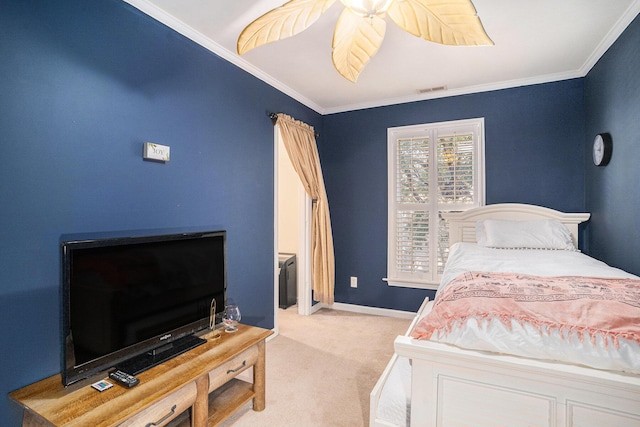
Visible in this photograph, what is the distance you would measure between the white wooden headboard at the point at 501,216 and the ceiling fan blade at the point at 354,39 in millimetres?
2216

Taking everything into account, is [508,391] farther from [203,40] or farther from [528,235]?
[203,40]

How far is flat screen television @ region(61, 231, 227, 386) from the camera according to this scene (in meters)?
1.45

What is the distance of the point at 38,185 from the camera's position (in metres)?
1.53

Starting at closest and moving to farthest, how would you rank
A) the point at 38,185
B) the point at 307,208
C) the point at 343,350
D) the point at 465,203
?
the point at 38,185 → the point at 343,350 → the point at 465,203 → the point at 307,208

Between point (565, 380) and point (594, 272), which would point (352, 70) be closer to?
point (565, 380)

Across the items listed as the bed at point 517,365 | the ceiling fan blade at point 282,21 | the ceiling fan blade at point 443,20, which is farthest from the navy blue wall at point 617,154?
the ceiling fan blade at point 282,21

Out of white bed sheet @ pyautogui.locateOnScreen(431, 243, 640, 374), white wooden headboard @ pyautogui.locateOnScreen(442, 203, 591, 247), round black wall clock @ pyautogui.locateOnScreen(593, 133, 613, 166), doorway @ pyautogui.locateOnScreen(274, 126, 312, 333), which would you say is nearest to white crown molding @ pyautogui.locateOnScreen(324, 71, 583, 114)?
round black wall clock @ pyautogui.locateOnScreen(593, 133, 613, 166)

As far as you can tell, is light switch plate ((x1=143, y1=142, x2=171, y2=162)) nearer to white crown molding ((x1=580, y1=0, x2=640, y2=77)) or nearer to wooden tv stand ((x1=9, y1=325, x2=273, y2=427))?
wooden tv stand ((x1=9, y1=325, x2=273, y2=427))

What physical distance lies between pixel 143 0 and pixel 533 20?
2.52 metres

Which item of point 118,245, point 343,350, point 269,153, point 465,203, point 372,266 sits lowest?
point 343,350

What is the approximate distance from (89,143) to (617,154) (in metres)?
3.52

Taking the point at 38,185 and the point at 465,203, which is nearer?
the point at 38,185

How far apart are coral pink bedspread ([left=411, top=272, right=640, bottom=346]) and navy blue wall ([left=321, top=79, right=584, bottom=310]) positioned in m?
1.92

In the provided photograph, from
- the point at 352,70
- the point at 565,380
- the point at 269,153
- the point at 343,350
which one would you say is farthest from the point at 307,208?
the point at 565,380
